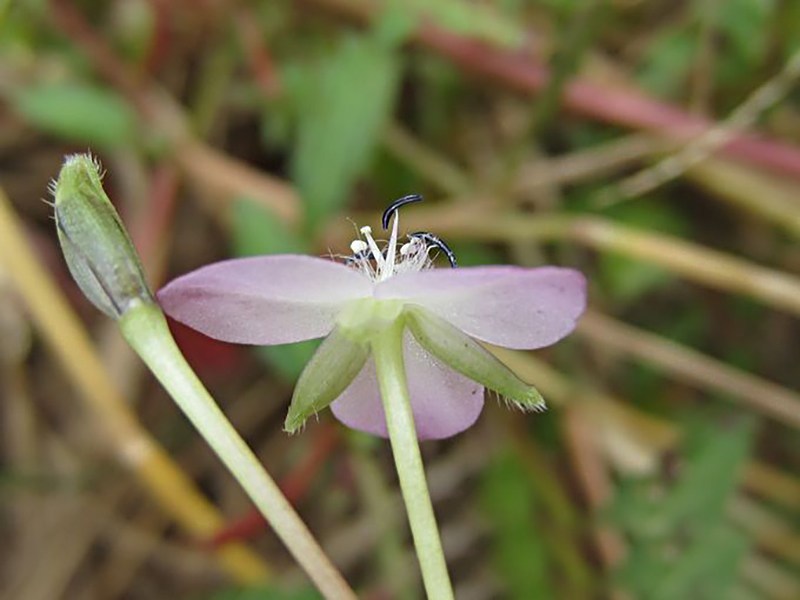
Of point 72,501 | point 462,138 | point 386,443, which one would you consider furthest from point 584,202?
point 72,501

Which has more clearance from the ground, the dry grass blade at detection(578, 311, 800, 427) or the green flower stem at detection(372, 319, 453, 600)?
the green flower stem at detection(372, 319, 453, 600)

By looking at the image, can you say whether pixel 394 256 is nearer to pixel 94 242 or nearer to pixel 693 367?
pixel 94 242

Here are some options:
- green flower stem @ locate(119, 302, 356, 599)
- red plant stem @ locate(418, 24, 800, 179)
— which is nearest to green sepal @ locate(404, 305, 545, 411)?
green flower stem @ locate(119, 302, 356, 599)

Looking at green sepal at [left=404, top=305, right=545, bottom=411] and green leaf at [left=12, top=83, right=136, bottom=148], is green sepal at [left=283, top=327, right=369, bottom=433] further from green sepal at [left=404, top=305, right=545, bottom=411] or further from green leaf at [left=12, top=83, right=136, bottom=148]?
green leaf at [left=12, top=83, right=136, bottom=148]

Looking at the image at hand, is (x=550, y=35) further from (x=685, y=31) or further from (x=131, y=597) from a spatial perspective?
(x=131, y=597)

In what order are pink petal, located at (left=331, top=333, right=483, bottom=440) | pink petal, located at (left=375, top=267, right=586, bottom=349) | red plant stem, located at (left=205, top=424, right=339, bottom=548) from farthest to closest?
red plant stem, located at (left=205, top=424, right=339, bottom=548)
pink petal, located at (left=331, top=333, right=483, bottom=440)
pink petal, located at (left=375, top=267, right=586, bottom=349)
